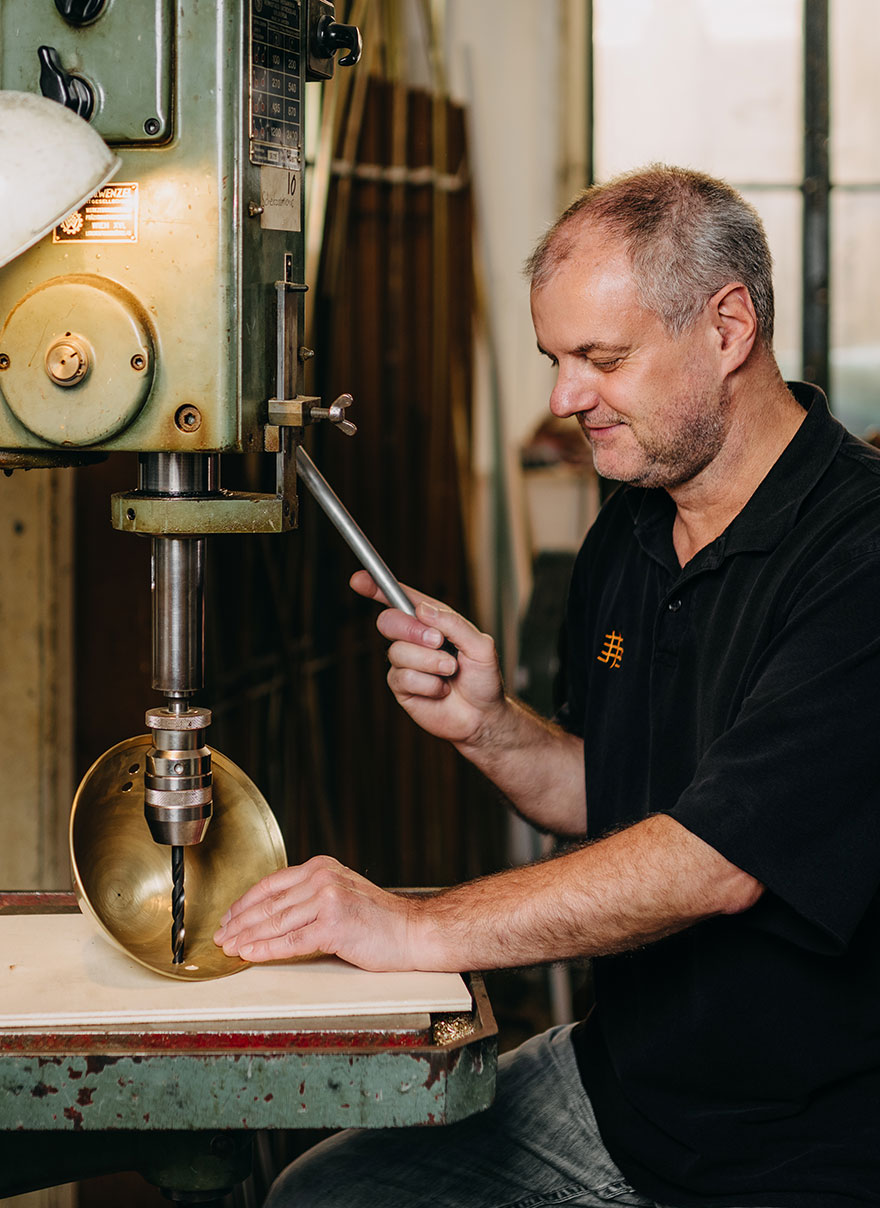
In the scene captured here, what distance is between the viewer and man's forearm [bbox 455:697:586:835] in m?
1.67

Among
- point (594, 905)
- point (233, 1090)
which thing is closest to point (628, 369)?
point (594, 905)

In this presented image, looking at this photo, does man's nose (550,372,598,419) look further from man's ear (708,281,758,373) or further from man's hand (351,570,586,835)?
man's hand (351,570,586,835)

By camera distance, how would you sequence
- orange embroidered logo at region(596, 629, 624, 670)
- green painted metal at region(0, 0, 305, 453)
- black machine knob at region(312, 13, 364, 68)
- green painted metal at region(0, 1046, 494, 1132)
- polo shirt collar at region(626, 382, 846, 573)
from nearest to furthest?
green painted metal at region(0, 1046, 494, 1132) → green painted metal at region(0, 0, 305, 453) → black machine knob at region(312, 13, 364, 68) → polo shirt collar at region(626, 382, 846, 573) → orange embroidered logo at region(596, 629, 624, 670)

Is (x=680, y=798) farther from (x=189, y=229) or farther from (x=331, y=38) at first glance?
(x=331, y=38)

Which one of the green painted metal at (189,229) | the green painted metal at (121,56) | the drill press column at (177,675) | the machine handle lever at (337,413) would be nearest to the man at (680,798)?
the drill press column at (177,675)

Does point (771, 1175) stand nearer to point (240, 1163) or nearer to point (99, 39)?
point (240, 1163)

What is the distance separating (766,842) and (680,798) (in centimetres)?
9

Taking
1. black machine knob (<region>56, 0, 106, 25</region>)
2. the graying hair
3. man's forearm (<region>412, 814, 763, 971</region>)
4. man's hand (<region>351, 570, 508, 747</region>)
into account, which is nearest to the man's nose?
the graying hair

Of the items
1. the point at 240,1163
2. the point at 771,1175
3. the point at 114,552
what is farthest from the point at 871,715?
the point at 114,552

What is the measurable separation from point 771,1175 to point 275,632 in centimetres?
175

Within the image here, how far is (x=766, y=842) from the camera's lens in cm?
120

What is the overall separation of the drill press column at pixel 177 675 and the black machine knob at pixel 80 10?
0.36m

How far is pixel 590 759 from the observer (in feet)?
5.47

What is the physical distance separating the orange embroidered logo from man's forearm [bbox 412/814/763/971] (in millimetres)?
394
